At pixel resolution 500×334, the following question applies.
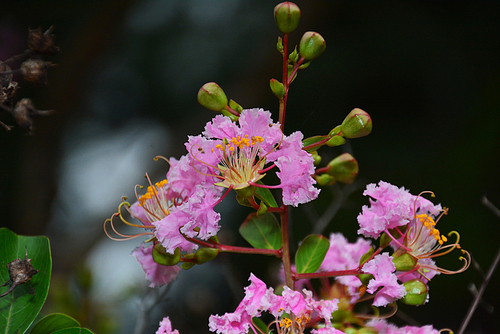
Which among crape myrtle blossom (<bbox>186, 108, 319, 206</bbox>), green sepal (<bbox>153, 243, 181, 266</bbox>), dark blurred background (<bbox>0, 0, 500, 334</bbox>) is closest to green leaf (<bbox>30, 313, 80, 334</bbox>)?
green sepal (<bbox>153, 243, 181, 266</bbox>)

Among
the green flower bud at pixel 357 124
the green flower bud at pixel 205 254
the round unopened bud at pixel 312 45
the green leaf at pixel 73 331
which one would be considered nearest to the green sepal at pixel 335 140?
the green flower bud at pixel 357 124

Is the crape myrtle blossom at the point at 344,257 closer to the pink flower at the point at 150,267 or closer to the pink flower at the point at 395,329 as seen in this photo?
the pink flower at the point at 395,329

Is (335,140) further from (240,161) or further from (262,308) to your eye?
(262,308)

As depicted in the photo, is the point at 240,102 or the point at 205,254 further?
the point at 240,102

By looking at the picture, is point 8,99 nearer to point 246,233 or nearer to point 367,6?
point 246,233

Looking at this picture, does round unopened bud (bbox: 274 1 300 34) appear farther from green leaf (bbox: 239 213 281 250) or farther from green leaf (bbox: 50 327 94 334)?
green leaf (bbox: 50 327 94 334)

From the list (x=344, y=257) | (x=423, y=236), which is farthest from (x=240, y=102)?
(x=423, y=236)
